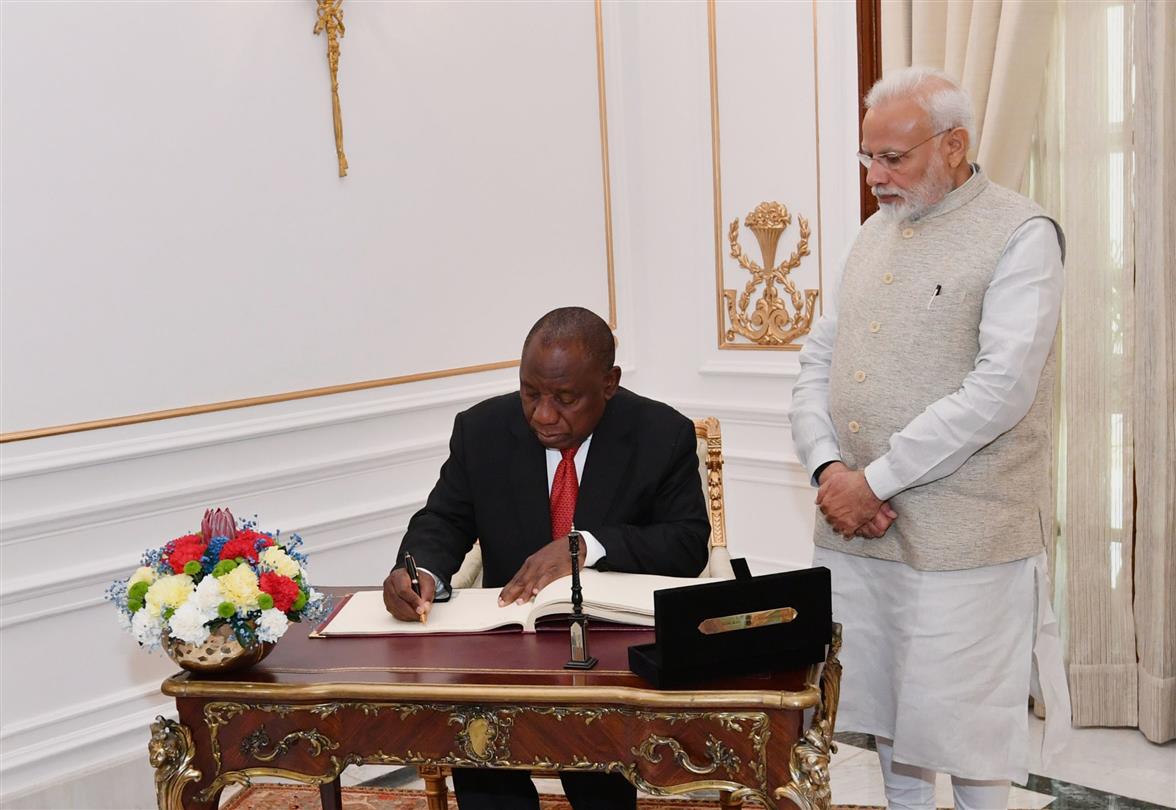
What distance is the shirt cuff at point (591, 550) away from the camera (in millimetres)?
3027

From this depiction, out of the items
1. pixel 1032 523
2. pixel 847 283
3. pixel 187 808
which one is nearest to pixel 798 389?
pixel 847 283

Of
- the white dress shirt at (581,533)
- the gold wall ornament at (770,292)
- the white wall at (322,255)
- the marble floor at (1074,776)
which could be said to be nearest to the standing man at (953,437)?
the white dress shirt at (581,533)

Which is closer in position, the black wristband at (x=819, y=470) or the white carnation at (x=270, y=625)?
the white carnation at (x=270, y=625)

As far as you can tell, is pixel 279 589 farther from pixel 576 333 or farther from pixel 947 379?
pixel 947 379

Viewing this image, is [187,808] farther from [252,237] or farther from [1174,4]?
[1174,4]

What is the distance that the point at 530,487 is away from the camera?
3.32m

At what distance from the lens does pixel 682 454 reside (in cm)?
336

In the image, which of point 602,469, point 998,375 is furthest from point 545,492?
point 998,375

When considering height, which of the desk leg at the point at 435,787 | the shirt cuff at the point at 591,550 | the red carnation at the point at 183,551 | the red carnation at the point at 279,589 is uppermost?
the red carnation at the point at 183,551

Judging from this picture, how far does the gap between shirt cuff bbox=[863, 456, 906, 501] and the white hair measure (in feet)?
2.80

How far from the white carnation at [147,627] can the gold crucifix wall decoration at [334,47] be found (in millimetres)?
2596

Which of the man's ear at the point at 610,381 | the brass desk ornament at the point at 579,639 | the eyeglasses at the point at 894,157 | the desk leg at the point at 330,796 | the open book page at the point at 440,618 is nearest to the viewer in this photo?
the brass desk ornament at the point at 579,639
